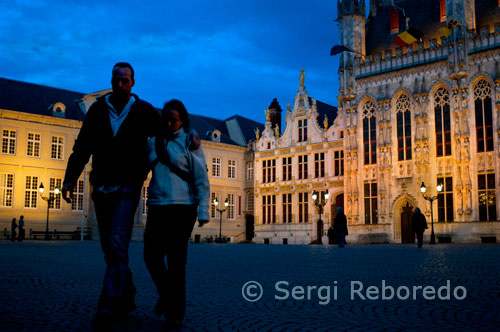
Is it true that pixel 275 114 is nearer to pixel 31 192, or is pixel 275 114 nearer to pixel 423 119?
pixel 423 119

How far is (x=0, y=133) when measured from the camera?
146 feet

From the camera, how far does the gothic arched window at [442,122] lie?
41.0 m

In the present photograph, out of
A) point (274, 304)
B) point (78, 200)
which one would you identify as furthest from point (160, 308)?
point (78, 200)

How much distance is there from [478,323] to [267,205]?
49.1m

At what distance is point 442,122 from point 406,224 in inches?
321

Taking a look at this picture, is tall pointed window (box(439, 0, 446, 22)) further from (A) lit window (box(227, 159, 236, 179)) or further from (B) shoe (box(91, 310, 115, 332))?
(B) shoe (box(91, 310, 115, 332))

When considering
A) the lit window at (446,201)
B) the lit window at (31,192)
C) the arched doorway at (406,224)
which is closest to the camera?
the lit window at (446,201)

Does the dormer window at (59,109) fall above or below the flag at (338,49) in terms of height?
below

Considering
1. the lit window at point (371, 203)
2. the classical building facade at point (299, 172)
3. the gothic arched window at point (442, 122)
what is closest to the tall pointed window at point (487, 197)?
the gothic arched window at point (442, 122)

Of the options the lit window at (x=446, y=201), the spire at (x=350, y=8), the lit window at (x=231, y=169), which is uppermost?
the spire at (x=350, y=8)

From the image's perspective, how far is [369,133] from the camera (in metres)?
45.5

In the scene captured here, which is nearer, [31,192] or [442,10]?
[442,10]

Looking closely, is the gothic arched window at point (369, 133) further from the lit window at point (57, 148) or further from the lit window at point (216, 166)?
the lit window at point (57, 148)

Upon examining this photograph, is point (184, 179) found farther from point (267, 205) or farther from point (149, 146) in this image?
point (267, 205)
